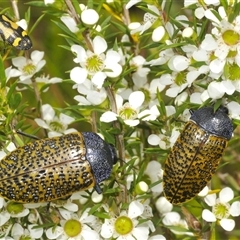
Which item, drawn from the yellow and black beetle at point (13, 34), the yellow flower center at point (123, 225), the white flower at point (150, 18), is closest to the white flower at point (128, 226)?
the yellow flower center at point (123, 225)

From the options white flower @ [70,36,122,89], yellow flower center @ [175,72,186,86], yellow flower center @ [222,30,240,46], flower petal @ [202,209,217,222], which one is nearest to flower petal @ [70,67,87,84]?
white flower @ [70,36,122,89]

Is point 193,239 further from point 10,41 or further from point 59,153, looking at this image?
point 10,41

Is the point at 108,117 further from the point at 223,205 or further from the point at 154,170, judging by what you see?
the point at 223,205

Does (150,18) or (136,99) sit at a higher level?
(150,18)

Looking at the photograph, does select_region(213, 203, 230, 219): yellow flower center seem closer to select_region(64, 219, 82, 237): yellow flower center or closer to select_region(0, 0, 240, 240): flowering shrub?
select_region(0, 0, 240, 240): flowering shrub

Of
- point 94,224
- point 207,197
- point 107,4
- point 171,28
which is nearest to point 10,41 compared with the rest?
point 107,4

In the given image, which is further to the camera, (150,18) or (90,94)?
(150,18)

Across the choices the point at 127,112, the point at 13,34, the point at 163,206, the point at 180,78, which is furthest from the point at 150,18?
the point at 163,206
